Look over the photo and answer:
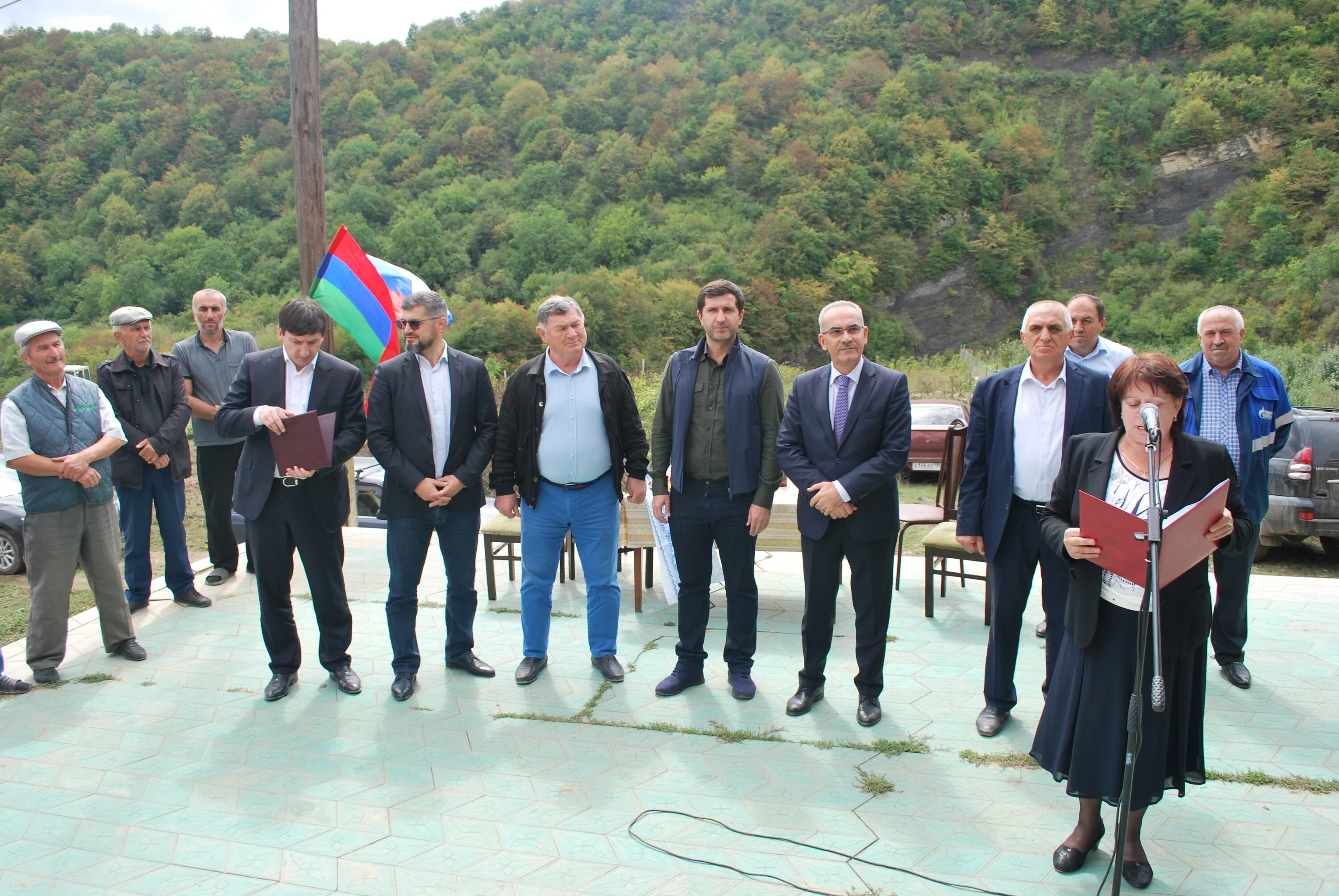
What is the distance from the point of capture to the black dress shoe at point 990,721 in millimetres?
3795

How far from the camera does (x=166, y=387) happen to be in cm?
552

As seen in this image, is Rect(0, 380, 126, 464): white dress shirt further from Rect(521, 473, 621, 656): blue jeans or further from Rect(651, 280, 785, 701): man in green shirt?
Rect(651, 280, 785, 701): man in green shirt

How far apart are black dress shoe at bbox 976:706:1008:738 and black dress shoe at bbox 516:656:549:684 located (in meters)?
2.13

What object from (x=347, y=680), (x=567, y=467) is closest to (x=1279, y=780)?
(x=567, y=467)

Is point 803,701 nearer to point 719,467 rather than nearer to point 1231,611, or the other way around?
point 719,467

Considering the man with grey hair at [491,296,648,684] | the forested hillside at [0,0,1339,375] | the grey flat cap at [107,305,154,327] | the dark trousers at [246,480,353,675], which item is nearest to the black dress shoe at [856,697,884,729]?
the man with grey hair at [491,296,648,684]

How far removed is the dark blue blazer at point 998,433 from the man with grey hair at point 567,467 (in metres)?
1.56

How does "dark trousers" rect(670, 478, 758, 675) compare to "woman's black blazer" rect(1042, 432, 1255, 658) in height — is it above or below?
below

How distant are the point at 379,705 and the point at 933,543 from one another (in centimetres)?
320

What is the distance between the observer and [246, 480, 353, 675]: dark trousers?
14.3 feet

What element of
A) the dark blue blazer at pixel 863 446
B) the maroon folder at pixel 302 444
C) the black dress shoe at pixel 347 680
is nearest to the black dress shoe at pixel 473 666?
the black dress shoe at pixel 347 680

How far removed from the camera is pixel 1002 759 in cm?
358

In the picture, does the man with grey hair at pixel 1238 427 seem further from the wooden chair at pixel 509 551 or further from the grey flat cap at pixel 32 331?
the grey flat cap at pixel 32 331

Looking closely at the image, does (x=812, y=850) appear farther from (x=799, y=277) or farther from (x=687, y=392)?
(x=799, y=277)
